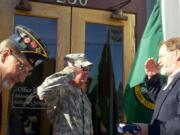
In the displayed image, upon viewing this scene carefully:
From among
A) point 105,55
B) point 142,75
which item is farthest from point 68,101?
point 105,55

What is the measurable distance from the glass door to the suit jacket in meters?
1.94

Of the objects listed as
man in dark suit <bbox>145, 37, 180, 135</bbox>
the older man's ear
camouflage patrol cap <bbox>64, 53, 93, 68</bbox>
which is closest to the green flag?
camouflage patrol cap <bbox>64, 53, 93, 68</bbox>

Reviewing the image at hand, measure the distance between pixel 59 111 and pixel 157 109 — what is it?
1.33m

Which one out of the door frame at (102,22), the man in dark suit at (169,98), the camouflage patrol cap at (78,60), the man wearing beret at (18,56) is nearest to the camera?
the man wearing beret at (18,56)

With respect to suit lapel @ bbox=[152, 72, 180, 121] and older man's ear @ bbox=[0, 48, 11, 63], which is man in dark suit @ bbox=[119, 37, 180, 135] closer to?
suit lapel @ bbox=[152, 72, 180, 121]

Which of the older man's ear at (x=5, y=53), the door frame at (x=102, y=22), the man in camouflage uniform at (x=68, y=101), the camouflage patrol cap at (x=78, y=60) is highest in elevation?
the door frame at (x=102, y=22)

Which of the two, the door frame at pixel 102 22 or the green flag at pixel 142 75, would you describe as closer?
the green flag at pixel 142 75

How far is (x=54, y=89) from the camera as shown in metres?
4.15

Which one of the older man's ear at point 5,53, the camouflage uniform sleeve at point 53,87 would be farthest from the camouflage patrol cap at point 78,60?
the older man's ear at point 5,53

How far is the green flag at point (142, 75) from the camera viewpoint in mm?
4609

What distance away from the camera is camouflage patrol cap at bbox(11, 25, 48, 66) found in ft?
9.22

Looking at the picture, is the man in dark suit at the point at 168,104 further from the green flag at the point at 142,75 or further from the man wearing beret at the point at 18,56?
the green flag at the point at 142,75

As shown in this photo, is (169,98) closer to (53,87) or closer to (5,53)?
(5,53)

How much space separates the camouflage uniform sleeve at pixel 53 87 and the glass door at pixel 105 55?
0.89m
